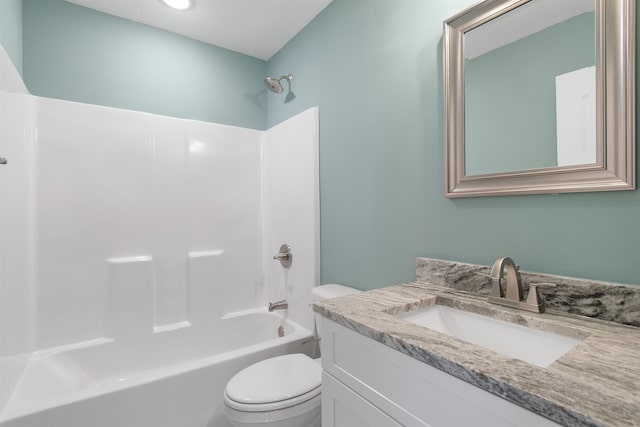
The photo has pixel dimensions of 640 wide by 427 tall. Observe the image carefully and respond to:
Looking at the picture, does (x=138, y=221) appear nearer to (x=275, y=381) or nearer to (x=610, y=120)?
(x=275, y=381)

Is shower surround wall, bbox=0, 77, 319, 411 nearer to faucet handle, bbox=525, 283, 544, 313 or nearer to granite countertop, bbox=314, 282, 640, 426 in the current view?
granite countertop, bbox=314, 282, 640, 426

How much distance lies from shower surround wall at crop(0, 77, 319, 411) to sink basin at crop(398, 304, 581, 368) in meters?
1.02

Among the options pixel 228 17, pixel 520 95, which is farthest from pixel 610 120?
pixel 228 17

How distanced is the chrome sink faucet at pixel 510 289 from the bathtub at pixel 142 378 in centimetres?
124

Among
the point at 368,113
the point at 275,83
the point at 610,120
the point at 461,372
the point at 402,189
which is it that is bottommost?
the point at 461,372

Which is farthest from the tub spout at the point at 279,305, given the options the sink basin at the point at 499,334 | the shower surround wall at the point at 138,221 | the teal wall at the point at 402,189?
the sink basin at the point at 499,334

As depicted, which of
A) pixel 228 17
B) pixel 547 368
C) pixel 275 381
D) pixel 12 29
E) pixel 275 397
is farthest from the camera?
pixel 228 17

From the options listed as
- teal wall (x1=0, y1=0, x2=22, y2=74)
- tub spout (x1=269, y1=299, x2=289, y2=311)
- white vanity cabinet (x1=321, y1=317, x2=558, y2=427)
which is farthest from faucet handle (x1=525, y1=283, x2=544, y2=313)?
teal wall (x1=0, y1=0, x2=22, y2=74)

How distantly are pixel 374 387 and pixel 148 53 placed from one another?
249 centimetres

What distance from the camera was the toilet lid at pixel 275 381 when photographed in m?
1.24

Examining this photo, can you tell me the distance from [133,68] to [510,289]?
2540 mm

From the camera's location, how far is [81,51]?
6.36ft

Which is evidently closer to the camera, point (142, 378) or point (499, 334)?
point (499, 334)

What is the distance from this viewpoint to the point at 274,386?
1.31 metres
